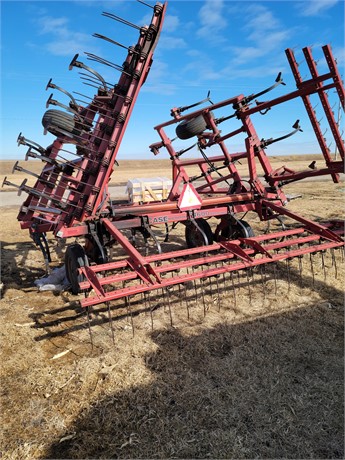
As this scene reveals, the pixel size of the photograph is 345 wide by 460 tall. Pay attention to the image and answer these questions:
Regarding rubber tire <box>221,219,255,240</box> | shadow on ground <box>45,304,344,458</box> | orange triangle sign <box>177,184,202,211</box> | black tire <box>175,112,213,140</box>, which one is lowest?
shadow on ground <box>45,304,344,458</box>

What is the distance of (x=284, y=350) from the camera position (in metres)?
3.27

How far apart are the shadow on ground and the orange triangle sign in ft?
7.86

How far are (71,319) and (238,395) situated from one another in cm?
235

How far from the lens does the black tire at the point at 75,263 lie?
177 inches

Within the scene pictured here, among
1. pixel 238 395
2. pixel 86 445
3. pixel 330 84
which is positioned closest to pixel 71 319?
pixel 86 445

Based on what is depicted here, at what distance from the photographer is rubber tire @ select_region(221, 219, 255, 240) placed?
5801 mm

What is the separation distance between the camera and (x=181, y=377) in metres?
2.94

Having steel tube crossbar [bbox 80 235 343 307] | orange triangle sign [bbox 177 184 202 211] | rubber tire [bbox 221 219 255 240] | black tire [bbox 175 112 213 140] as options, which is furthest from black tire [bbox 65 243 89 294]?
black tire [bbox 175 112 213 140]

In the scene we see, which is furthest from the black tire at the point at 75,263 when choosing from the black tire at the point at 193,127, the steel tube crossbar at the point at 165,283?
the black tire at the point at 193,127

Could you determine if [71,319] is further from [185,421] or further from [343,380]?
[343,380]

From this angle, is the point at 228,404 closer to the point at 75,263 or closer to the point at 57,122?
the point at 75,263

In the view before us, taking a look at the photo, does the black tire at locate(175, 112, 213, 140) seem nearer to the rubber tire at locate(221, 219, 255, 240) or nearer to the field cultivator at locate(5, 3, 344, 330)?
A: the field cultivator at locate(5, 3, 344, 330)

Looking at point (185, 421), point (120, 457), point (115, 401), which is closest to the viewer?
point (120, 457)

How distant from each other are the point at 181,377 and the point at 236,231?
11.5 feet
